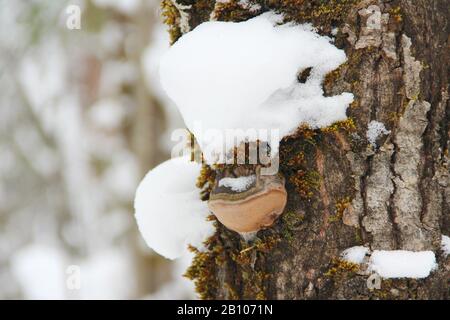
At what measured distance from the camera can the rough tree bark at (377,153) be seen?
49.6 inches

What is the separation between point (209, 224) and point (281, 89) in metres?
0.45

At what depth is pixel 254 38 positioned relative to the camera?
4.09 feet

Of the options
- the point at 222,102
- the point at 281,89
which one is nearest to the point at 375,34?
the point at 281,89

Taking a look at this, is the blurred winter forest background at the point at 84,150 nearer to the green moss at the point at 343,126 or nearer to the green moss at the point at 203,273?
the green moss at the point at 203,273

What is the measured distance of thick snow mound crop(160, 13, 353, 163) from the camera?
3.98 ft

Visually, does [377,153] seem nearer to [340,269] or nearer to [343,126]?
[343,126]

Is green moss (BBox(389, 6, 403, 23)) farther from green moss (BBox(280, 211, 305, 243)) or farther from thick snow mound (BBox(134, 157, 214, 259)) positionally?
thick snow mound (BBox(134, 157, 214, 259))

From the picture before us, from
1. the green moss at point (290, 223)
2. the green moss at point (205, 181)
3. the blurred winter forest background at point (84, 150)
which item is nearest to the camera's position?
the green moss at point (290, 223)

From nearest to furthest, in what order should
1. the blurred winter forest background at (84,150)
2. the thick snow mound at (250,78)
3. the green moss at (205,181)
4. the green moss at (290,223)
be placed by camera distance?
the thick snow mound at (250,78)
the green moss at (290,223)
the green moss at (205,181)
the blurred winter forest background at (84,150)

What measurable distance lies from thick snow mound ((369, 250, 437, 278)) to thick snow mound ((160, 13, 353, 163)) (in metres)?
0.35

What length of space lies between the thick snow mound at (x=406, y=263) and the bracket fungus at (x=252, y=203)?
28cm

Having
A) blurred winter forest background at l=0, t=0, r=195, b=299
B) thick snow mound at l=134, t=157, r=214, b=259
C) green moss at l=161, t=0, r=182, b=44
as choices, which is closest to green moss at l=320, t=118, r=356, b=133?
thick snow mound at l=134, t=157, r=214, b=259

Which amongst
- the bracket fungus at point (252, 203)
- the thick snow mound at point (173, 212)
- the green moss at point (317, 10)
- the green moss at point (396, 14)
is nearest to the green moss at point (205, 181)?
the thick snow mound at point (173, 212)
